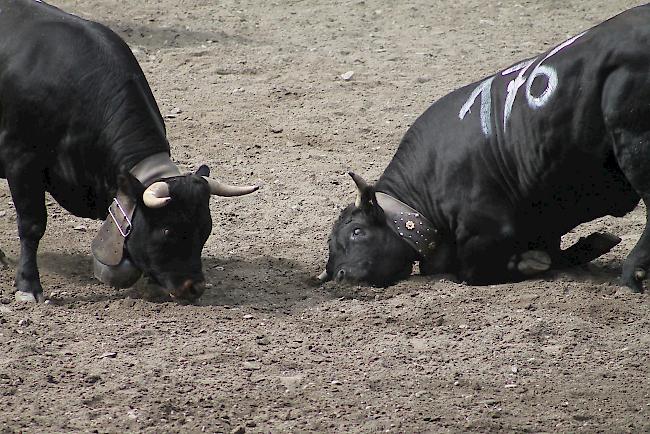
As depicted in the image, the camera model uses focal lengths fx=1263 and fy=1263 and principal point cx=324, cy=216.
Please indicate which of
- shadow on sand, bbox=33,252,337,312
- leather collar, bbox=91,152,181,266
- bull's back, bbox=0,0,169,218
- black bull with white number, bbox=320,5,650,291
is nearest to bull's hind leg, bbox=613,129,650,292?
black bull with white number, bbox=320,5,650,291

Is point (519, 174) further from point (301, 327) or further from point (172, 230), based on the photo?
point (172, 230)

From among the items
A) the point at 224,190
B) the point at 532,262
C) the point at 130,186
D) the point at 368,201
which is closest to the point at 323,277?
the point at 368,201

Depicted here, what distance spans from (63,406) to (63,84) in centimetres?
220

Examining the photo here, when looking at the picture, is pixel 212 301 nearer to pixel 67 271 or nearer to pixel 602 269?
pixel 67 271

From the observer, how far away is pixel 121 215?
6.98 m

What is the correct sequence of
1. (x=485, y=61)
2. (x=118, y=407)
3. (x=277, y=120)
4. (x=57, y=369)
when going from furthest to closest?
(x=485, y=61) → (x=277, y=120) → (x=57, y=369) → (x=118, y=407)

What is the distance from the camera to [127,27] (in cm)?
1266

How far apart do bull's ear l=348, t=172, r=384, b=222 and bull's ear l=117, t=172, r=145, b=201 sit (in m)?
1.33

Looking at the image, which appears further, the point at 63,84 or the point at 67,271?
the point at 67,271

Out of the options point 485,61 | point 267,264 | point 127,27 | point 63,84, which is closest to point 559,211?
point 267,264

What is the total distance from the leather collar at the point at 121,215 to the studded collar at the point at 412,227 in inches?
53.9

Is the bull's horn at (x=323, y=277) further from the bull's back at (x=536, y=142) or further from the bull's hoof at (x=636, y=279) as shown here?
the bull's hoof at (x=636, y=279)

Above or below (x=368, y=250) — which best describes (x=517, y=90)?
above

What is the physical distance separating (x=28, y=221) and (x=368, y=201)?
1981 millimetres
